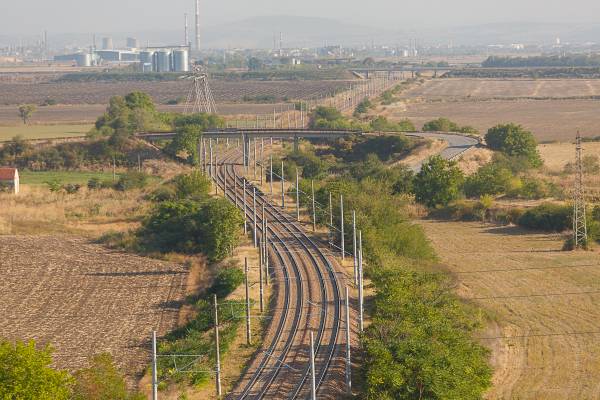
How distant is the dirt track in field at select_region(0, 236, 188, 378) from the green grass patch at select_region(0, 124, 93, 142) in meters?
33.4

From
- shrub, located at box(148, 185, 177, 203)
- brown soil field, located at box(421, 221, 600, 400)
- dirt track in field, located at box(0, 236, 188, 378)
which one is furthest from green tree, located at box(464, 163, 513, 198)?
dirt track in field, located at box(0, 236, 188, 378)

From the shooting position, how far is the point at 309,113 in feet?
311

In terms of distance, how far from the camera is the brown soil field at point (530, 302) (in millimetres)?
23734

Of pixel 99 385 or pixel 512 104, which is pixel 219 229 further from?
pixel 512 104

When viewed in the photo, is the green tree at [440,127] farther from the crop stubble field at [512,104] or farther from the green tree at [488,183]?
the green tree at [488,183]

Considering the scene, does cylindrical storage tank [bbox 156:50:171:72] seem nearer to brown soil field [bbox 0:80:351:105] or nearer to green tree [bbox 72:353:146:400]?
brown soil field [bbox 0:80:351:105]

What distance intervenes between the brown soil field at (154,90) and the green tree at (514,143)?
61.5 m

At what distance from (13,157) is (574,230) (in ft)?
122

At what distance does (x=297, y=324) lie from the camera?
2584 cm

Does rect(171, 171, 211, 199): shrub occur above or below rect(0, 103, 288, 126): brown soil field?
above

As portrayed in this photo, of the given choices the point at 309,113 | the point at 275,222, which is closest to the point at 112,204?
the point at 275,222

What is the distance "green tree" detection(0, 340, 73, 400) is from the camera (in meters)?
17.4

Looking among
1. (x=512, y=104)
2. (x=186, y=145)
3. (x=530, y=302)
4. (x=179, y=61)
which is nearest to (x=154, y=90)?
(x=512, y=104)

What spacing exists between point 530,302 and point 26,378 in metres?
17.0
